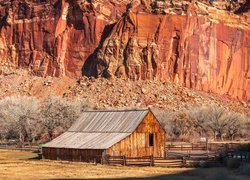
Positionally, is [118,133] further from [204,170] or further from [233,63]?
[233,63]

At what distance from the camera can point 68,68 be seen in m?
128

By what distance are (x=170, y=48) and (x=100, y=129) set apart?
75.7m

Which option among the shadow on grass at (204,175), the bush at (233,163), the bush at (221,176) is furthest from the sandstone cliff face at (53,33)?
the bush at (221,176)

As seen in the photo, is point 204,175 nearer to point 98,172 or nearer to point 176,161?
point 176,161

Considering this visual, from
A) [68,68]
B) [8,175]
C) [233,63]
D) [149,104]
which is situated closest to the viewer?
[8,175]

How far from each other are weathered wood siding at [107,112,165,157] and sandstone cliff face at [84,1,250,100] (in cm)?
6776

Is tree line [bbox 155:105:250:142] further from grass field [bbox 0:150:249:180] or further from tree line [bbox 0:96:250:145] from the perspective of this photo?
grass field [bbox 0:150:249:180]

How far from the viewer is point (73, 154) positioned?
4975 centimetres

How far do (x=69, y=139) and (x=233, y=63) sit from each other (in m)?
93.5

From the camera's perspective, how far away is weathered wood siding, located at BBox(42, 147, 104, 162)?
156ft

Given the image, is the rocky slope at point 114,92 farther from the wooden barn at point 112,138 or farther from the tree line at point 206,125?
the wooden barn at point 112,138

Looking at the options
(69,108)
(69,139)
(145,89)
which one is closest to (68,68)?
(145,89)

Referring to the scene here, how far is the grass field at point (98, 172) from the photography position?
36219 millimetres

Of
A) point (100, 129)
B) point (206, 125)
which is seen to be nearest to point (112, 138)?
point (100, 129)
